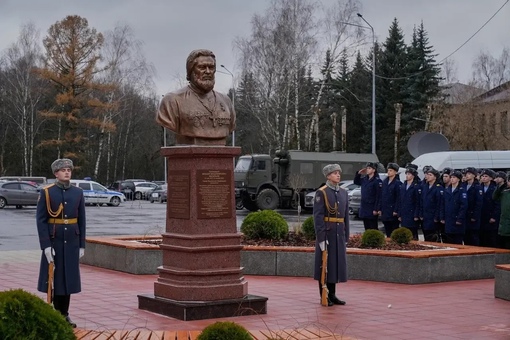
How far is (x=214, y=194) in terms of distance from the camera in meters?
9.60

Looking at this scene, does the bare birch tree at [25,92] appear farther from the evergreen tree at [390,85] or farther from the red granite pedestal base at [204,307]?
the red granite pedestal base at [204,307]

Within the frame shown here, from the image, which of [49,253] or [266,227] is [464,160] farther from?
[49,253]

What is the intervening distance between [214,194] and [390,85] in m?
50.7

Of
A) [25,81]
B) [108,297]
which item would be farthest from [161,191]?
[108,297]

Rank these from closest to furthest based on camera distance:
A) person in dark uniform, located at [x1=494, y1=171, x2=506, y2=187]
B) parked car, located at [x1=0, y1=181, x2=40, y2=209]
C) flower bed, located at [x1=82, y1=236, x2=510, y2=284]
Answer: flower bed, located at [x1=82, y1=236, x2=510, y2=284] → person in dark uniform, located at [x1=494, y1=171, x2=506, y2=187] → parked car, located at [x1=0, y1=181, x2=40, y2=209]

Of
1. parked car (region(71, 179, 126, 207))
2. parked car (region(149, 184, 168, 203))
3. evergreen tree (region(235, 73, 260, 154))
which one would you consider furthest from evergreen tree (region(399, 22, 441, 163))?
parked car (region(71, 179, 126, 207))

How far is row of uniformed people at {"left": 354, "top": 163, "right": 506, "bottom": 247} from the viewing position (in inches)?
595

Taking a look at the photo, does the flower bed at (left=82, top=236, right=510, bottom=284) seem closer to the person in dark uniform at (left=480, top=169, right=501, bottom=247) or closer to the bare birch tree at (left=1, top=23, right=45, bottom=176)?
the person in dark uniform at (left=480, top=169, right=501, bottom=247)

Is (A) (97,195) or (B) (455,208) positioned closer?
(B) (455,208)

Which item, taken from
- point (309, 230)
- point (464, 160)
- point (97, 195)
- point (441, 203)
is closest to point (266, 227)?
point (309, 230)

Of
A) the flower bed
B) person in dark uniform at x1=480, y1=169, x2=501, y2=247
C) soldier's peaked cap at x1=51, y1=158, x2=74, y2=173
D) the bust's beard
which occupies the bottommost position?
the flower bed

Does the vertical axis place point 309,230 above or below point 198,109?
below

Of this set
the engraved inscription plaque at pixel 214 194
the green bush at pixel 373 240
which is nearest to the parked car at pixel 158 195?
the green bush at pixel 373 240

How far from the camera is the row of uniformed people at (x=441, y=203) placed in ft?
49.6
